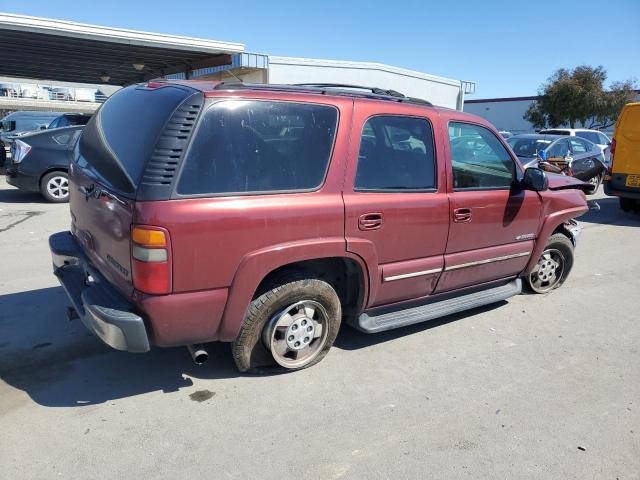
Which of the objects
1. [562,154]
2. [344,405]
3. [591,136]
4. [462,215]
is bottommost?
[344,405]

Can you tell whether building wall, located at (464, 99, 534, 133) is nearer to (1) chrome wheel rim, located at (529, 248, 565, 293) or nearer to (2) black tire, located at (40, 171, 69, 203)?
(2) black tire, located at (40, 171, 69, 203)

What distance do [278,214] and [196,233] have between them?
0.51 m

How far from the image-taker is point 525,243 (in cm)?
467

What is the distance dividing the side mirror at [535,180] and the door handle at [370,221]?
1732 millimetres

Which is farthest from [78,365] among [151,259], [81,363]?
[151,259]

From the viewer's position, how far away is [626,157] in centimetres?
1002

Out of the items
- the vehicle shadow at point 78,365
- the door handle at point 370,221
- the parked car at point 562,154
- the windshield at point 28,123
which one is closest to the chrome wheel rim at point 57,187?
the vehicle shadow at point 78,365

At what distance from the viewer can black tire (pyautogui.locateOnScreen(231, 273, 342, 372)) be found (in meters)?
3.21

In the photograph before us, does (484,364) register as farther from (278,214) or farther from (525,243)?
(278,214)

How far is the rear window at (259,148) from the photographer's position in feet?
9.36

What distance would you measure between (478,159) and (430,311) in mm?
1365

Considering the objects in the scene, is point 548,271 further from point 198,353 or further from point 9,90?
point 9,90

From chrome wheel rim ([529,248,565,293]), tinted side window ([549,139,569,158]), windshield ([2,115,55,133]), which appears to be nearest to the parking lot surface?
chrome wheel rim ([529,248,565,293])

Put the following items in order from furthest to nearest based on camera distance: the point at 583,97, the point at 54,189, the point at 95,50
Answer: the point at 583,97
the point at 95,50
the point at 54,189
